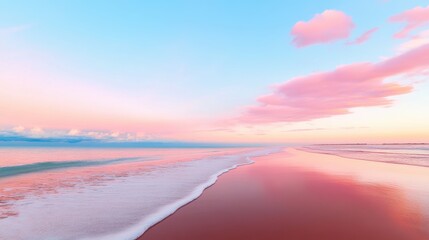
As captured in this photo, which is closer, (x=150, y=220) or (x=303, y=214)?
(x=150, y=220)

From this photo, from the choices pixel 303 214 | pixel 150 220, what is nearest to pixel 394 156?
pixel 303 214

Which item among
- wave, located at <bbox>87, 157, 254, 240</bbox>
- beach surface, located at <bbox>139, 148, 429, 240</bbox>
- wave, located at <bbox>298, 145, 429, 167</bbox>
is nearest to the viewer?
wave, located at <bbox>87, 157, 254, 240</bbox>

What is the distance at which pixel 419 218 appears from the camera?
309 inches

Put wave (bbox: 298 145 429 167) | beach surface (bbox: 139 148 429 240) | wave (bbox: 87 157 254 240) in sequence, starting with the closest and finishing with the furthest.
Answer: wave (bbox: 87 157 254 240) < beach surface (bbox: 139 148 429 240) < wave (bbox: 298 145 429 167)

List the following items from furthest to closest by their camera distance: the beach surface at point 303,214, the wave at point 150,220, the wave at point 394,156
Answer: the wave at point 394,156, the beach surface at point 303,214, the wave at point 150,220

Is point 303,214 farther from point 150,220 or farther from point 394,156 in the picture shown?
point 394,156

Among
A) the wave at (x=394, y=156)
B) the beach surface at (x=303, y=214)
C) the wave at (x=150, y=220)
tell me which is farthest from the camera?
the wave at (x=394, y=156)

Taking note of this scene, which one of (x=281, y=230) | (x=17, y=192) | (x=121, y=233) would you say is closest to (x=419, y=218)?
(x=281, y=230)

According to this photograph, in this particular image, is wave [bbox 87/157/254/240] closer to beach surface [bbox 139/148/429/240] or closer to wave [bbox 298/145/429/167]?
beach surface [bbox 139/148/429/240]

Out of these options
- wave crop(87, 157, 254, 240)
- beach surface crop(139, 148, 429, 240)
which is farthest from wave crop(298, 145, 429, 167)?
wave crop(87, 157, 254, 240)

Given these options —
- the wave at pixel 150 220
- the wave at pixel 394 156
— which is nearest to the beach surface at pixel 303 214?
the wave at pixel 150 220

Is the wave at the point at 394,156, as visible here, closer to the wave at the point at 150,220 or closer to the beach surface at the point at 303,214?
the beach surface at the point at 303,214

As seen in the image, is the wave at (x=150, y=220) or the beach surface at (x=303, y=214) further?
the beach surface at (x=303, y=214)

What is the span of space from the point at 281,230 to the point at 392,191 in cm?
831
